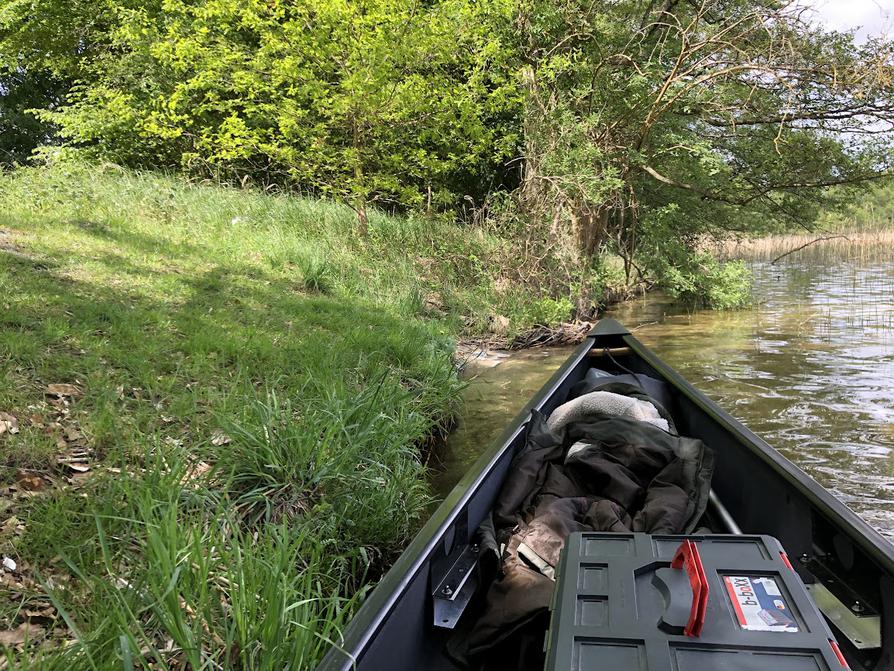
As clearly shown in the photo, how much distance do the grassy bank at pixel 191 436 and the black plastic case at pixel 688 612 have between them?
2.32ft

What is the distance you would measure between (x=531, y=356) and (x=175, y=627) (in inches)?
261

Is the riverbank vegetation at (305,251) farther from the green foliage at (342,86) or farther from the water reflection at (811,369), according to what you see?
the water reflection at (811,369)

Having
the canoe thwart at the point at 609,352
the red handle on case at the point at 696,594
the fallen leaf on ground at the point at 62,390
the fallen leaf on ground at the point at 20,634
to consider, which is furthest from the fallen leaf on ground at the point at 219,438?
the canoe thwart at the point at 609,352

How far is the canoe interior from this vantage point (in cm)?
142

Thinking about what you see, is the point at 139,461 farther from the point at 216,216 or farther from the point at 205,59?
the point at 205,59

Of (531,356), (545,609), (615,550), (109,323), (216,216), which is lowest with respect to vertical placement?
(531,356)

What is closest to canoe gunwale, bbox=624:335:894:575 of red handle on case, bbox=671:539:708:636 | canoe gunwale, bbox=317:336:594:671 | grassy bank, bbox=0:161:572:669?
red handle on case, bbox=671:539:708:636

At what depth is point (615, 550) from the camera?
1549 millimetres

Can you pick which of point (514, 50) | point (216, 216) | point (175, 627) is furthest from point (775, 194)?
point (175, 627)

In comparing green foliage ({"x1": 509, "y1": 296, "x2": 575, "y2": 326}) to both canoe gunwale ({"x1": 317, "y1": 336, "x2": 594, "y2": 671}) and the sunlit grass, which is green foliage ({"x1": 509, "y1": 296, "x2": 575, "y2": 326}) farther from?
canoe gunwale ({"x1": 317, "y1": 336, "x2": 594, "y2": 671})

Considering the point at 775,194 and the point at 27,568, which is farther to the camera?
the point at 775,194

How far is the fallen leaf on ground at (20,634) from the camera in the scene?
1.61m

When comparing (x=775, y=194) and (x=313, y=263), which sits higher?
(x=775, y=194)

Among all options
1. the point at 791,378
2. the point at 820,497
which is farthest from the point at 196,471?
the point at 791,378
